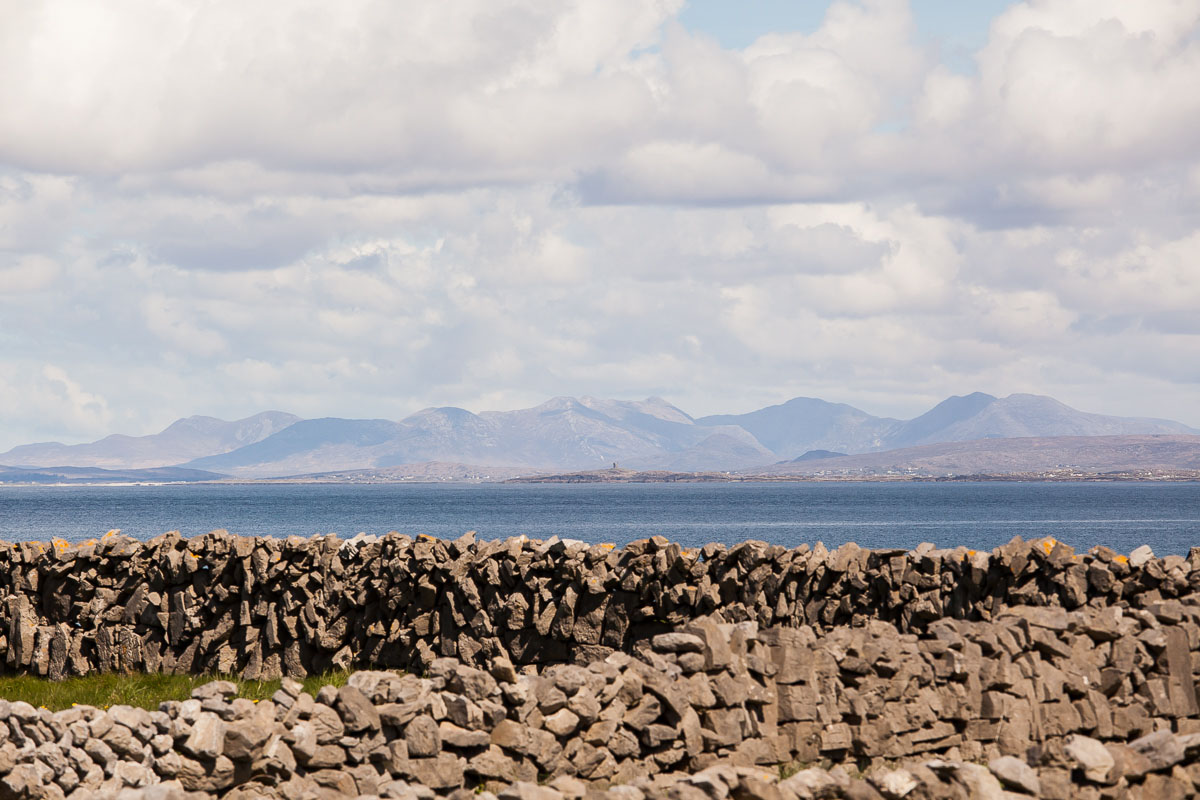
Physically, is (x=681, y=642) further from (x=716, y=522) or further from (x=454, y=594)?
(x=716, y=522)

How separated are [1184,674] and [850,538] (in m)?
86.7

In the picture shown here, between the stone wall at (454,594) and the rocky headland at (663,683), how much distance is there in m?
0.04

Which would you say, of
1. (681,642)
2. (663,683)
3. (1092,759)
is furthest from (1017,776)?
(681,642)

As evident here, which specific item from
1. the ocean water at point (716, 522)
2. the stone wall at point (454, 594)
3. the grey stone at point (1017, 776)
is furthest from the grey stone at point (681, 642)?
the ocean water at point (716, 522)

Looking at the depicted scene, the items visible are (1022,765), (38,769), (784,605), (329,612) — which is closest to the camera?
(1022,765)

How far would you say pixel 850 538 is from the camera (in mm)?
96938

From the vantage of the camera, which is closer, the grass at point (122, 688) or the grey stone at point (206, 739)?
the grey stone at point (206, 739)

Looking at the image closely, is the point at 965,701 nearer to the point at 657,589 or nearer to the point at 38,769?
the point at 657,589

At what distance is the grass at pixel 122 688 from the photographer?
50.5 ft

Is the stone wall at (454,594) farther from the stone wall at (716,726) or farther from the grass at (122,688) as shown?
the stone wall at (716,726)

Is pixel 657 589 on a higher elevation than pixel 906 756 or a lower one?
higher

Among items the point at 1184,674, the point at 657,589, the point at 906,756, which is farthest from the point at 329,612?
the point at 1184,674

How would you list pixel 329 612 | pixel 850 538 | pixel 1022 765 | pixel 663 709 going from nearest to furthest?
1. pixel 1022 765
2. pixel 663 709
3. pixel 329 612
4. pixel 850 538

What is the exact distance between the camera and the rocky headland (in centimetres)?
933
